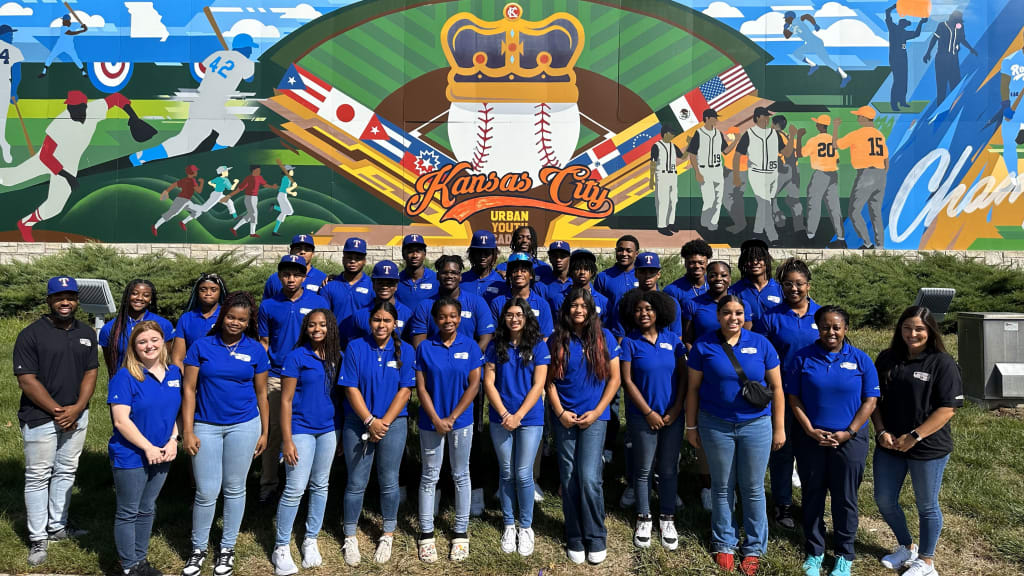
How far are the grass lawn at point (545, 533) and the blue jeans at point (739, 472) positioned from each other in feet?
0.65

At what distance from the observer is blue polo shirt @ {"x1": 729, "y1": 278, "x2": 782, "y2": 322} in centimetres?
536

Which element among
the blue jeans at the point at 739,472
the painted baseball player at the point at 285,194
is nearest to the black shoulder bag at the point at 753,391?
the blue jeans at the point at 739,472

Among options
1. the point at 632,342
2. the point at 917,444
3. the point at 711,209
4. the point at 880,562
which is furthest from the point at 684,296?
the point at 711,209

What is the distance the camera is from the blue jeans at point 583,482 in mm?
4430

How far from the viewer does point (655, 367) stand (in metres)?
4.59

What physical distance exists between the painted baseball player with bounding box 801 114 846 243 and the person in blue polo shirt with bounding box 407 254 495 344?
11.3m

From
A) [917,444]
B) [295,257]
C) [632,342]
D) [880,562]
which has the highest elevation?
[295,257]

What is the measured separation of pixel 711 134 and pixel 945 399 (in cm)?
1083

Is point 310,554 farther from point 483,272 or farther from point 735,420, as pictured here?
point 735,420

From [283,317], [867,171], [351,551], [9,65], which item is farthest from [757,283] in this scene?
[9,65]

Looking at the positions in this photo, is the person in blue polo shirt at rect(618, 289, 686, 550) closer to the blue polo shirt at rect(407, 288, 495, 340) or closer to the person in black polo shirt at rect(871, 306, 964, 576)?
the blue polo shirt at rect(407, 288, 495, 340)

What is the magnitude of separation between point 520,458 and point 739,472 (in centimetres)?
156

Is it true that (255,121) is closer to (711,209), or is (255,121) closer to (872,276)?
(711,209)

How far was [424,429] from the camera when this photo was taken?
4.57 metres
